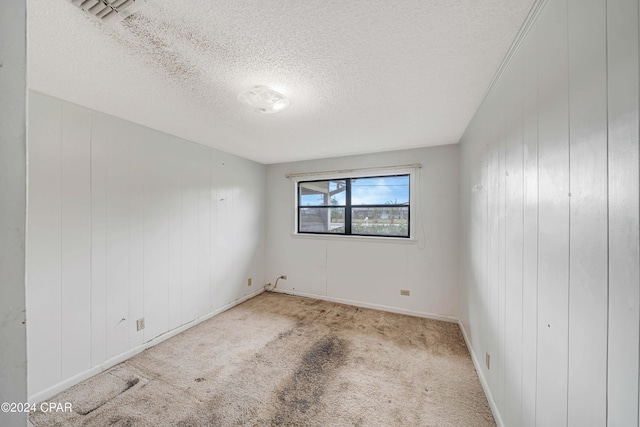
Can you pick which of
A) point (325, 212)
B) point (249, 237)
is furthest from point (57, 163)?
point (325, 212)

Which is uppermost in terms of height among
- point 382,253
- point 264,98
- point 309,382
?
point 264,98

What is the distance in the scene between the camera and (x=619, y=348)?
0.65 meters

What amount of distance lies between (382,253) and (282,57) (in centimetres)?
281

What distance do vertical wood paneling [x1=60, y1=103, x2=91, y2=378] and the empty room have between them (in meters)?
0.02

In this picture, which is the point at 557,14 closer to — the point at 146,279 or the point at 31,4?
the point at 31,4

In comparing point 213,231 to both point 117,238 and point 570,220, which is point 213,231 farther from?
point 570,220

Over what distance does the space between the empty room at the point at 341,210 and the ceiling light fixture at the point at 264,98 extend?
0.02 metres

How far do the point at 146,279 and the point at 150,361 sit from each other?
780 millimetres

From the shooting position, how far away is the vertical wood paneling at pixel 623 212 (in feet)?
2.00

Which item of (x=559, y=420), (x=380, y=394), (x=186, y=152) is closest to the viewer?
(x=559, y=420)

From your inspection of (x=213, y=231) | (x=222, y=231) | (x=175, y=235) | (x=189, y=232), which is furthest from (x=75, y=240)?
(x=222, y=231)

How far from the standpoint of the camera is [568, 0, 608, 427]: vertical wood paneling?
711mm

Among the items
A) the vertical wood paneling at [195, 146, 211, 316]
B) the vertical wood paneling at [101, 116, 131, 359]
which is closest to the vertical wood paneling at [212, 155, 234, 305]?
the vertical wood paneling at [195, 146, 211, 316]

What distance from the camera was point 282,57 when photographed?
54.1 inches
